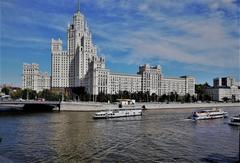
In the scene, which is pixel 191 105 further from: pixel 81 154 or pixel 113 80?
pixel 81 154

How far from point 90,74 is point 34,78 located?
2821 cm

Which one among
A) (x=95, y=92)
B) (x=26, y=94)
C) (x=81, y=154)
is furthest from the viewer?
(x=95, y=92)

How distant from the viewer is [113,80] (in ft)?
400

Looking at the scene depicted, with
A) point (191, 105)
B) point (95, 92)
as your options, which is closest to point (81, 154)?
point (191, 105)

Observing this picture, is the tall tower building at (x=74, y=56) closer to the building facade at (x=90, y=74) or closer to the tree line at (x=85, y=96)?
the building facade at (x=90, y=74)

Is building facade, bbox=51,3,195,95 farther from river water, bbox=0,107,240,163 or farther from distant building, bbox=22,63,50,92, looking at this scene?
river water, bbox=0,107,240,163

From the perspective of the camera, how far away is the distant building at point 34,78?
141m

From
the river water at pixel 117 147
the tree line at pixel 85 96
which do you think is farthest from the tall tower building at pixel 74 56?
the river water at pixel 117 147

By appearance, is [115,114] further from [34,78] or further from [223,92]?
[223,92]

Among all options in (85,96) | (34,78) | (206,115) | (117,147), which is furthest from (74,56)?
(117,147)

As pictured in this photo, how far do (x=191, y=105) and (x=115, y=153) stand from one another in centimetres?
7819

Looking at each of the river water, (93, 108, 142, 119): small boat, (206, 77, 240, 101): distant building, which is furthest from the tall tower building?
the river water

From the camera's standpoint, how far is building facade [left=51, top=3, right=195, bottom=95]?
398 ft

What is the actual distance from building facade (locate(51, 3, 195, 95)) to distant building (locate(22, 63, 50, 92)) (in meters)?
5.36
